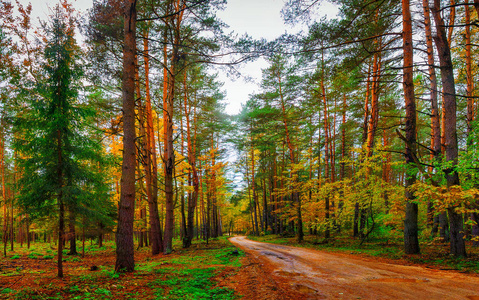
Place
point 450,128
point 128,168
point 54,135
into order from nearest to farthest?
1. point 128,168
2. point 54,135
3. point 450,128

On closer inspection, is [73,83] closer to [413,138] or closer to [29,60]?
[29,60]

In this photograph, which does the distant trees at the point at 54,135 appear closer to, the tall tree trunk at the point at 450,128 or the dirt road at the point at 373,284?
the dirt road at the point at 373,284

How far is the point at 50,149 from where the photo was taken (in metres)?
6.66

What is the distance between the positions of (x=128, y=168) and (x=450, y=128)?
32.7ft

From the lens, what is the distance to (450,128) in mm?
7172

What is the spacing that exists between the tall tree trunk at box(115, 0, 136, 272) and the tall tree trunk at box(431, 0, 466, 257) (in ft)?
30.4

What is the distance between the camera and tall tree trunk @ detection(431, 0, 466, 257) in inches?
267

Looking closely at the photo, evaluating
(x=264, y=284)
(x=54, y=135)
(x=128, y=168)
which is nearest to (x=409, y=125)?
(x=264, y=284)

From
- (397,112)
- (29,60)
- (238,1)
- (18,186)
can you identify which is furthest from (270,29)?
(397,112)

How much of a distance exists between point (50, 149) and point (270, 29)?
801 centimetres

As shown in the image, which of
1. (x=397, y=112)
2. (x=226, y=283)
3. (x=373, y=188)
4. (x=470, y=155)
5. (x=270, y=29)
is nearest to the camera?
(x=226, y=283)

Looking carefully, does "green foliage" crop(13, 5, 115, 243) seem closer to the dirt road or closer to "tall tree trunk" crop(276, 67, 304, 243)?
the dirt road

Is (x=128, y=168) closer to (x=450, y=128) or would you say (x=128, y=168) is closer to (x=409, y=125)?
(x=409, y=125)

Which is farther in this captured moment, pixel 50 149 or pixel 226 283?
pixel 50 149
